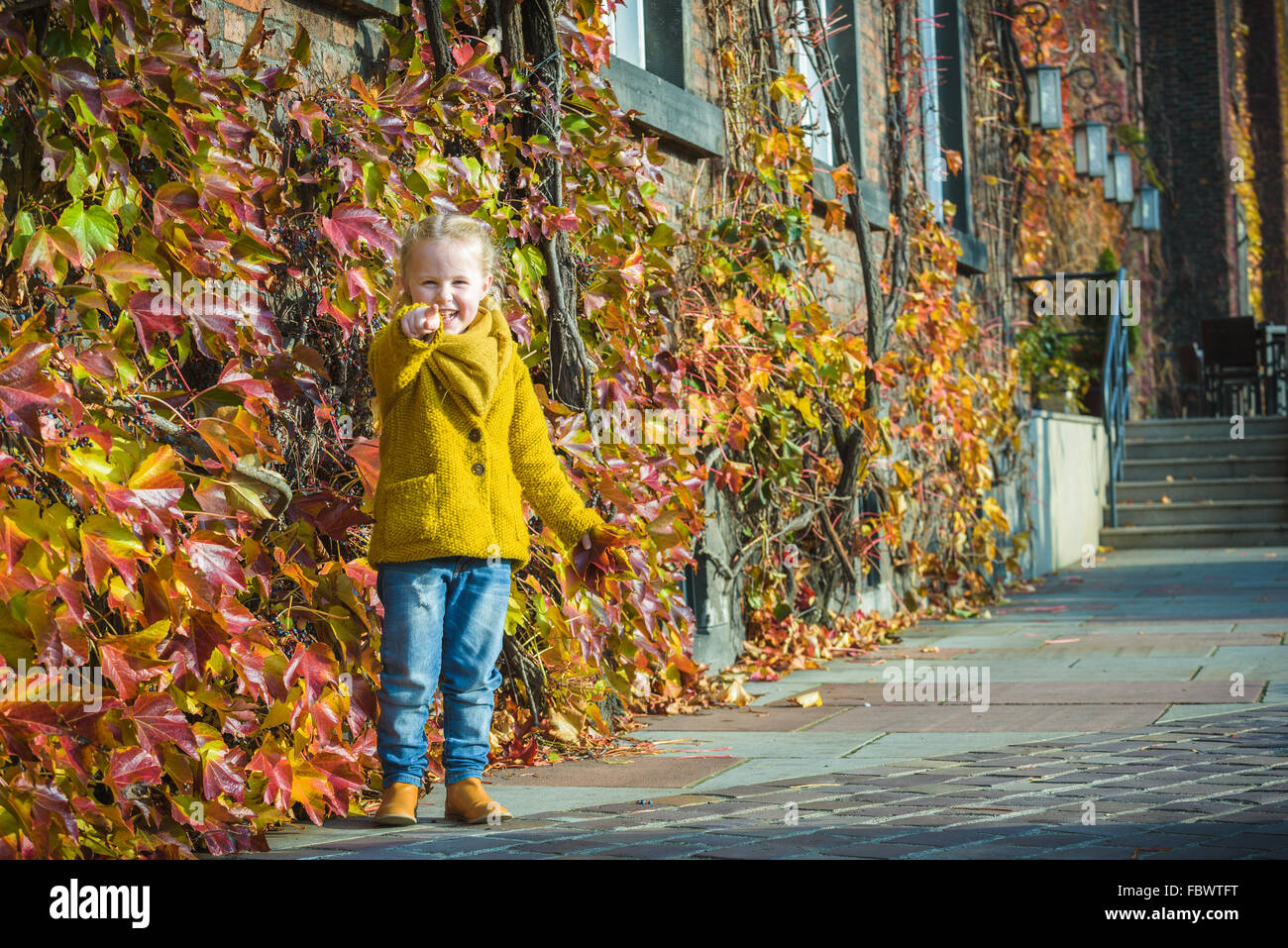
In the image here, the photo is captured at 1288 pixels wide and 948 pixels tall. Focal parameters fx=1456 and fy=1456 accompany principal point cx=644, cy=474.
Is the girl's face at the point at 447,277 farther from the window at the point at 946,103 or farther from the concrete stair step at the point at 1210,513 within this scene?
the concrete stair step at the point at 1210,513

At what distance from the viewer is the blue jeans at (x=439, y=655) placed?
336cm

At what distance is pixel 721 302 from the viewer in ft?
19.8

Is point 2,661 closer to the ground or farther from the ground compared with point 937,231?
closer to the ground

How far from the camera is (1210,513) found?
1307cm

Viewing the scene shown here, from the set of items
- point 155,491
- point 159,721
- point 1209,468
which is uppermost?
point 155,491

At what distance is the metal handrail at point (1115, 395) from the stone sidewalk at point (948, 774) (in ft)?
22.8

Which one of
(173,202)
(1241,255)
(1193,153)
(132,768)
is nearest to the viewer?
(132,768)

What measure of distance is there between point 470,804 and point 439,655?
35 cm

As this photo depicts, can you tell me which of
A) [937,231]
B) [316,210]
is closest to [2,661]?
[316,210]

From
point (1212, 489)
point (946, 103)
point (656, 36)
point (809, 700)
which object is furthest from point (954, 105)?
point (809, 700)

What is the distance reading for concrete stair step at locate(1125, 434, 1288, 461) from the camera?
45.8 feet

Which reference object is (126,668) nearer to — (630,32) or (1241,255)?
(630,32)

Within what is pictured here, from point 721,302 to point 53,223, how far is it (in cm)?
334
